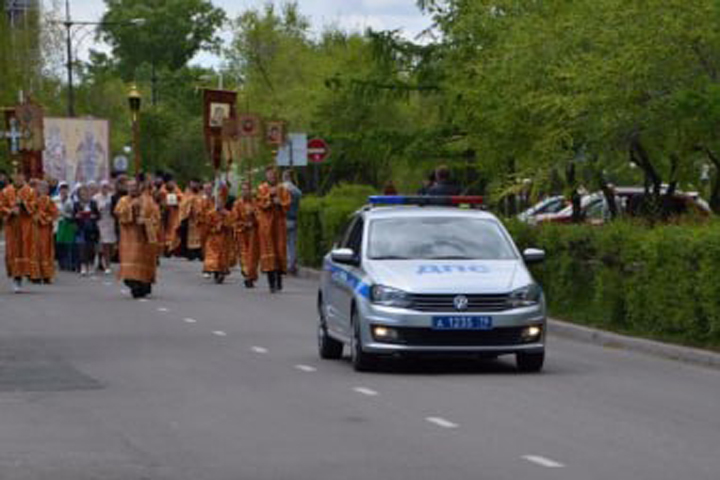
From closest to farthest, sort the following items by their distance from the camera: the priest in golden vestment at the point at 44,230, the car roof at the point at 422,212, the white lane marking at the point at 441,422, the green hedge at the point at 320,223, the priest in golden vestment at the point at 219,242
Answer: the white lane marking at the point at 441,422 < the car roof at the point at 422,212 < the priest in golden vestment at the point at 44,230 < the priest in golden vestment at the point at 219,242 < the green hedge at the point at 320,223

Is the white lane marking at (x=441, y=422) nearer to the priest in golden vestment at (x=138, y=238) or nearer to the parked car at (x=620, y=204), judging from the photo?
the priest in golden vestment at (x=138, y=238)

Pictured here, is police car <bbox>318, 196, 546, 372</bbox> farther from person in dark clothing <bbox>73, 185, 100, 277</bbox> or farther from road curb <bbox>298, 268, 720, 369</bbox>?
person in dark clothing <bbox>73, 185, 100, 277</bbox>

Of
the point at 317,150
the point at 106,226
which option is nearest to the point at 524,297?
the point at 106,226

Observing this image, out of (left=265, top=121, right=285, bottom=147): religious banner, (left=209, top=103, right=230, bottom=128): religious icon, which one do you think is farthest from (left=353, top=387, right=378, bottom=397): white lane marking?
(left=209, top=103, right=230, bottom=128): religious icon

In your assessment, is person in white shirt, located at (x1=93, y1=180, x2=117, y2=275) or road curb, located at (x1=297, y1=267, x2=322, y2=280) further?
person in white shirt, located at (x1=93, y1=180, x2=117, y2=275)

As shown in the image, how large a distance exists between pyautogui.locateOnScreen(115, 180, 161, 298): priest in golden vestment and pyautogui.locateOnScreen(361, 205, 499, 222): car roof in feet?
36.0

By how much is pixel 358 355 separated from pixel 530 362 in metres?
1.45

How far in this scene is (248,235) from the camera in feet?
115

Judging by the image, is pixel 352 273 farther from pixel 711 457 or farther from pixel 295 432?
pixel 711 457

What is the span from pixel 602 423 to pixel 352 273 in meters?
5.08

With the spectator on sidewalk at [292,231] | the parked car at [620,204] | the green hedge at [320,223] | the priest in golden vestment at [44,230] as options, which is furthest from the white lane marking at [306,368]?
the spectator on sidewalk at [292,231]

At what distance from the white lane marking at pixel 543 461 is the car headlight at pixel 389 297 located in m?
5.68

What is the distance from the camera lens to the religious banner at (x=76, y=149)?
181 feet

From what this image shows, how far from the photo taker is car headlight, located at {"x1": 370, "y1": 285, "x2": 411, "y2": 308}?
711 inches
